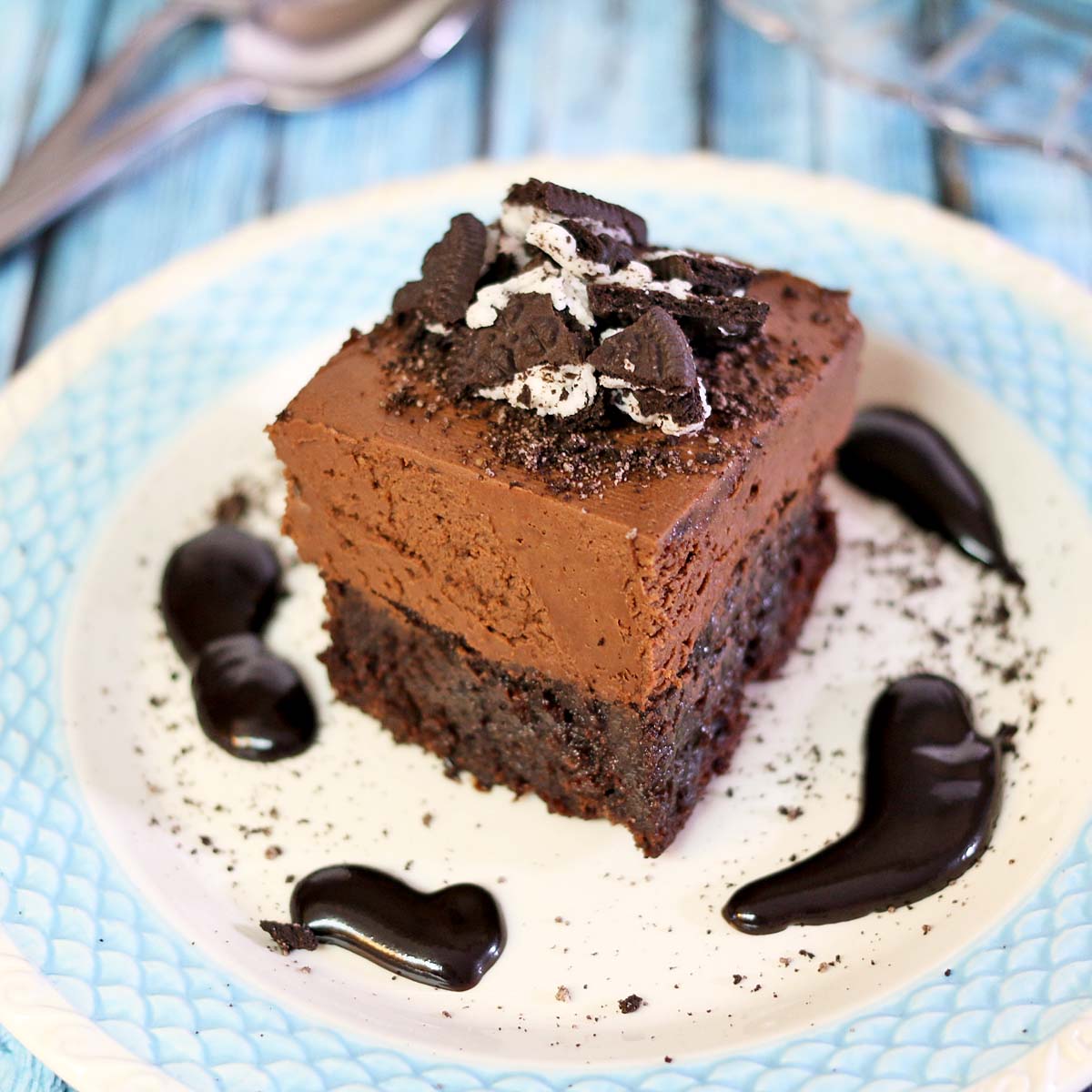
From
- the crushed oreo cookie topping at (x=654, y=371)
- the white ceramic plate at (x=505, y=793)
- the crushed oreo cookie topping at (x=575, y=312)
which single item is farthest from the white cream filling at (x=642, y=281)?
the white ceramic plate at (x=505, y=793)

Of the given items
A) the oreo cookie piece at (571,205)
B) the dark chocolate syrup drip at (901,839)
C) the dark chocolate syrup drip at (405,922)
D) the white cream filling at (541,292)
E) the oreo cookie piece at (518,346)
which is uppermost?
the oreo cookie piece at (571,205)

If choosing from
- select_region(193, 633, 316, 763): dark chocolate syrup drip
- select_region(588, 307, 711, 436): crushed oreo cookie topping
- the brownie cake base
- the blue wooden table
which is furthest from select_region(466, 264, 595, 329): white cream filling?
the blue wooden table

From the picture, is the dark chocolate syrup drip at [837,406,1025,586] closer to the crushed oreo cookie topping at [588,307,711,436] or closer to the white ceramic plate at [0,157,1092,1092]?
the white ceramic plate at [0,157,1092,1092]

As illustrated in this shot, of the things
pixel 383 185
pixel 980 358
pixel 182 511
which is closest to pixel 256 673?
pixel 182 511

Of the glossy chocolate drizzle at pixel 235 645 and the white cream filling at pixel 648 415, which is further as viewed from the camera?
the glossy chocolate drizzle at pixel 235 645

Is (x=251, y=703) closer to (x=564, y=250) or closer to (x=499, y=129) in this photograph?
(x=564, y=250)

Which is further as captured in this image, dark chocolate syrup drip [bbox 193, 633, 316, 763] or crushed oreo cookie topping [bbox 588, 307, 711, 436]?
dark chocolate syrup drip [bbox 193, 633, 316, 763]

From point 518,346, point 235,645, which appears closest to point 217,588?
point 235,645

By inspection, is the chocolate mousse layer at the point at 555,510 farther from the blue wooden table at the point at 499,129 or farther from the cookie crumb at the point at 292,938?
the blue wooden table at the point at 499,129
